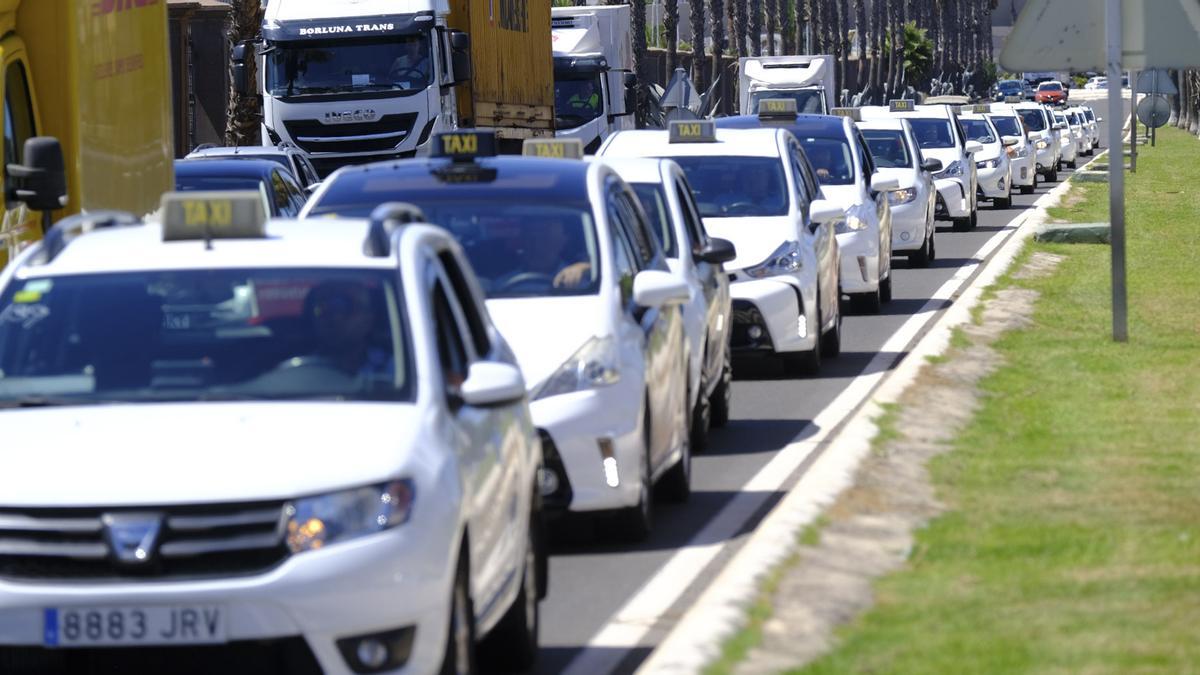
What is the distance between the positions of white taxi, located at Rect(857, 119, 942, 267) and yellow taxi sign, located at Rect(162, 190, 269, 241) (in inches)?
774

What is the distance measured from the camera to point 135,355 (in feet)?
23.6

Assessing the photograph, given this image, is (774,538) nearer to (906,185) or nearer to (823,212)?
(823,212)

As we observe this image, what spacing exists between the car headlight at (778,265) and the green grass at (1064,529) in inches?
63.3

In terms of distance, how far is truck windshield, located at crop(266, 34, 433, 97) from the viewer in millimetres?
32812

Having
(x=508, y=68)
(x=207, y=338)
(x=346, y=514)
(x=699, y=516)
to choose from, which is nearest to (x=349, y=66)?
(x=508, y=68)

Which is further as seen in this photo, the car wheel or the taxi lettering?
the car wheel

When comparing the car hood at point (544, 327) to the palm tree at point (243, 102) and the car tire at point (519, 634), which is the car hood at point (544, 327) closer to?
the car tire at point (519, 634)

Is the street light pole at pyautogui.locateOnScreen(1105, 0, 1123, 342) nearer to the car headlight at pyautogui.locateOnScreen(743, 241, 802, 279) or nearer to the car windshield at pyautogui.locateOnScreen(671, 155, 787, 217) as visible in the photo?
the car headlight at pyautogui.locateOnScreen(743, 241, 802, 279)

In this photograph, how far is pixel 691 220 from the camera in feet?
45.6

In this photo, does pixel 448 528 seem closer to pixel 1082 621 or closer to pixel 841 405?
pixel 1082 621

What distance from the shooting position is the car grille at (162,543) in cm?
622

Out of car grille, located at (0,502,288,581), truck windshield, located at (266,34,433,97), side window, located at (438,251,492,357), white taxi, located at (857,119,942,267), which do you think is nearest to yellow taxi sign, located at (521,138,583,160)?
side window, located at (438,251,492,357)

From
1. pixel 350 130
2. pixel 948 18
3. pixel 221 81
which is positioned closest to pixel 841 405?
Answer: pixel 350 130

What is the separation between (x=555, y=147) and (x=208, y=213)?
6405mm
